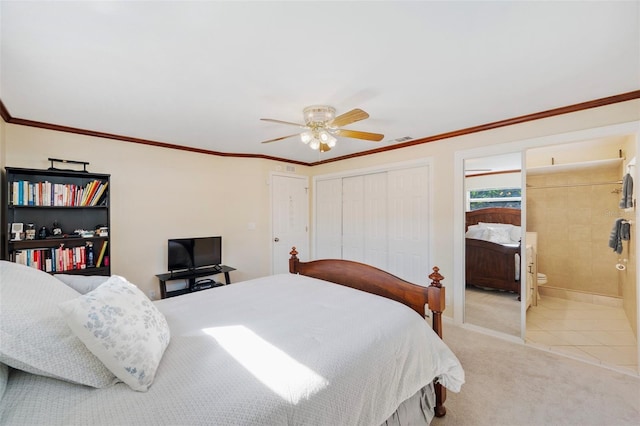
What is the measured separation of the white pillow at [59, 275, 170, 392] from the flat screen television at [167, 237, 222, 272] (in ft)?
8.71

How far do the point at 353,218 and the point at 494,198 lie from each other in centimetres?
204

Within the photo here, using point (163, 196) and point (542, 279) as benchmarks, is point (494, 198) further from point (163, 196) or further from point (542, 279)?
point (163, 196)

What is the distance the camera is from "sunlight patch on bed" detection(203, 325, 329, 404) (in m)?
1.05

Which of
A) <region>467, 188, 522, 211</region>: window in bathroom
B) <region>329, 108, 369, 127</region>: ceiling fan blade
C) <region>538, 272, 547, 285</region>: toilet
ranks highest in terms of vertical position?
<region>329, 108, 369, 127</region>: ceiling fan blade

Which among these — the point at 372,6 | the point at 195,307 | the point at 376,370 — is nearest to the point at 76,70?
the point at 195,307

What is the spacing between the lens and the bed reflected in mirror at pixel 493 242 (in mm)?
3053

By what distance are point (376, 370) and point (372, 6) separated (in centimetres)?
181

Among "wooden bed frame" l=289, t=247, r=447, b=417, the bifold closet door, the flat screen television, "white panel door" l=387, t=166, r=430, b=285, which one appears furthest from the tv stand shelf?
"white panel door" l=387, t=166, r=430, b=285

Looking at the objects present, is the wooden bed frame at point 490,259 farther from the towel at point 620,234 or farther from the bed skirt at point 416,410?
the bed skirt at point 416,410

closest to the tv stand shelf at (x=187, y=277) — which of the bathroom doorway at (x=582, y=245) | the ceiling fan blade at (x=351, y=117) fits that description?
the ceiling fan blade at (x=351, y=117)

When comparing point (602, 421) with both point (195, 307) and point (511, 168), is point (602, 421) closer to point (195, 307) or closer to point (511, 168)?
point (511, 168)

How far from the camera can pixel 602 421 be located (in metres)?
1.76

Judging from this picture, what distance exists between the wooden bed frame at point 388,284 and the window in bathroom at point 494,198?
1832 mm

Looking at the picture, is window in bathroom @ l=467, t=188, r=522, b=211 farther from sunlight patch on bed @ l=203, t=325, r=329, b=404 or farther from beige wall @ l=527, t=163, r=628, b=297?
sunlight patch on bed @ l=203, t=325, r=329, b=404
